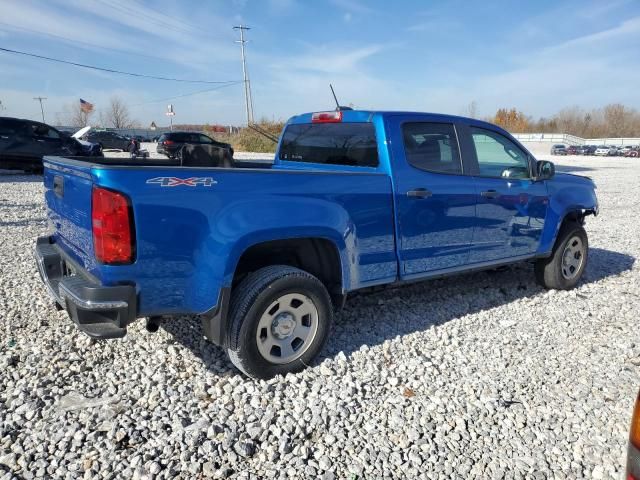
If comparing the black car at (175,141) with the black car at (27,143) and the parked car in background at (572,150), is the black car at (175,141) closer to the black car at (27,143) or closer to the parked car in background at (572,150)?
the black car at (27,143)

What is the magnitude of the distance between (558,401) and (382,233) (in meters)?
1.62

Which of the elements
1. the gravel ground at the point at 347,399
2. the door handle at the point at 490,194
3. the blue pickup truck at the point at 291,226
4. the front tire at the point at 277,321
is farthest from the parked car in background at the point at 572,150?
the front tire at the point at 277,321

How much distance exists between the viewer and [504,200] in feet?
14.8

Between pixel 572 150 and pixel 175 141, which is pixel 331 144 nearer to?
pixel 175 141

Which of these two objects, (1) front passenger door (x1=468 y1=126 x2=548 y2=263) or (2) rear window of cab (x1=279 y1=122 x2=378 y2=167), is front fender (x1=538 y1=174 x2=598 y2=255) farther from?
(2) rear window of cab (x1=279 y1=122 x2=378 y2=167)

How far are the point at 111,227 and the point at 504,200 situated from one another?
11.5 feet

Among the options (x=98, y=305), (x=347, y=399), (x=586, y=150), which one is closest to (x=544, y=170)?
(x=347, y=399)

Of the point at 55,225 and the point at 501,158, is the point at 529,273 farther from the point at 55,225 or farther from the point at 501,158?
the point at 55,225

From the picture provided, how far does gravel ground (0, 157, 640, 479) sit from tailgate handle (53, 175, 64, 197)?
118 cm

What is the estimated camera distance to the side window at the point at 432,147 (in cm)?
389

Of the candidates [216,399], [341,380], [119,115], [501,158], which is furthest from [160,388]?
[119,115]

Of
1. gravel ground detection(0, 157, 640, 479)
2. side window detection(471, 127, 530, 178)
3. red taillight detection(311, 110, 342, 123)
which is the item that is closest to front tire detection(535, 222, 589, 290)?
gravel ground detection(0, 157, 640, 479)

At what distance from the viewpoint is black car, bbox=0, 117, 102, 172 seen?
1389cm

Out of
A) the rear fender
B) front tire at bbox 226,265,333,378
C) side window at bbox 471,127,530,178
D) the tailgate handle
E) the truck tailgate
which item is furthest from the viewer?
side window at bbox 471,127,530,178
